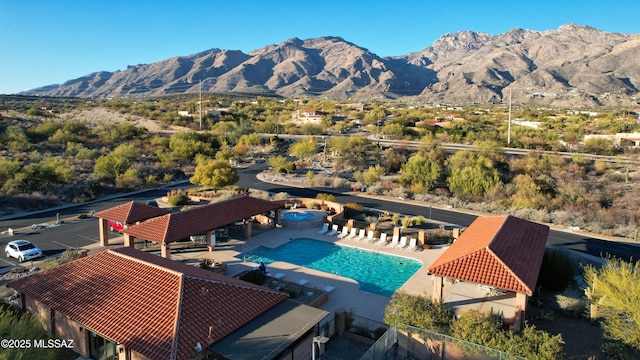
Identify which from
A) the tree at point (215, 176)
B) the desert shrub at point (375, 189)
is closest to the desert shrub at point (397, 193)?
the desert shrub at point (375, 189)

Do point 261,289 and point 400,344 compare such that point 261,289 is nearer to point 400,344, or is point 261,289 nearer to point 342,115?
point 400,344

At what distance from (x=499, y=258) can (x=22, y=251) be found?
72.1 ft

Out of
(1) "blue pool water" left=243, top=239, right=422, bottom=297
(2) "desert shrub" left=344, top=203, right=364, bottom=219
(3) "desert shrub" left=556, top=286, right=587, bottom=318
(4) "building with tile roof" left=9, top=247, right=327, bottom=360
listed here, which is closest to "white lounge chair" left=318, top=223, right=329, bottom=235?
(1) "blue pool water" left=243, top=239, right=422, bottom=297

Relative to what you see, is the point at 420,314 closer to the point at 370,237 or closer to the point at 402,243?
the point at 402,243

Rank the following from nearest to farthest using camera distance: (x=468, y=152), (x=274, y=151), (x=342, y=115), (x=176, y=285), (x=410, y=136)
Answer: (x=176, y=285)
(x=468, y=152)
(x=274, y=151)
(x=410, y=136)
(x=342, y=115)

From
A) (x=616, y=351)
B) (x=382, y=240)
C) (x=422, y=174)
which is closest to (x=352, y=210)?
(x=382, y=240)

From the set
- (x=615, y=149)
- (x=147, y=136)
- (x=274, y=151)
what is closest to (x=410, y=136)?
(x=274, y=151)

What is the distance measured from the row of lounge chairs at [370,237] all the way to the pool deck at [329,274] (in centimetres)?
41

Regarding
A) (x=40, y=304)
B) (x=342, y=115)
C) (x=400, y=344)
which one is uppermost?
(x=342, y=115)

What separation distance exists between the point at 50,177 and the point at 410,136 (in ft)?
164

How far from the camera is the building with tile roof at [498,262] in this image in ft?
48.6

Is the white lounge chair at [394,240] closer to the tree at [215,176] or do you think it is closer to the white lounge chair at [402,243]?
the white lounge chair at [402,243]

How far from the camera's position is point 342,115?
100562 mm

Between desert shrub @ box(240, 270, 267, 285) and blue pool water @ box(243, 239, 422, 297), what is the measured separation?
117 inches
